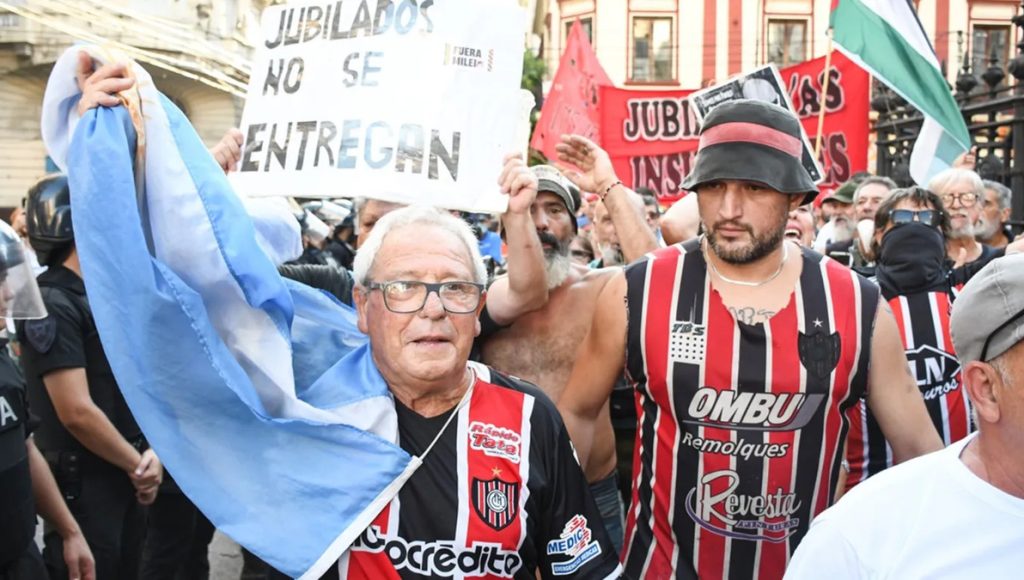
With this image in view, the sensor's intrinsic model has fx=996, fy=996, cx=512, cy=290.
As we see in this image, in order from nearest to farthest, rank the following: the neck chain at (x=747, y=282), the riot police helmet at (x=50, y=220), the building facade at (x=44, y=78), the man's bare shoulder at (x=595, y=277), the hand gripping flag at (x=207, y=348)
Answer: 1. the hand gripping flag at (x=207, y=348)
2. the neck chain at (x=747, y=282)
3. the riot police helmet at (x=50, y=220)
4. the man's bare shoulder at (x=595, y=277)
5. the building facade at (x=44, y=78)

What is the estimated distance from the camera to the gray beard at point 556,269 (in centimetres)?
405

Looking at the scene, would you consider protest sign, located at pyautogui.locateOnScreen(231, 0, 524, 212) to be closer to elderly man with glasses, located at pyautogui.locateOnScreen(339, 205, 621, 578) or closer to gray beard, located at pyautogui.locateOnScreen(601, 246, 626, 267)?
elderly man with glasses, located at pyautogui.locateOnScreen(339, 205, 621, 578)

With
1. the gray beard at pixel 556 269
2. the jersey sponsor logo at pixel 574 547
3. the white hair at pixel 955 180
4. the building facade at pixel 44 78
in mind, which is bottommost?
the jersey sponsor logo at pixel 574 547

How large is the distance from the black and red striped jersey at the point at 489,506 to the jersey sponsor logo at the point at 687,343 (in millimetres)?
570

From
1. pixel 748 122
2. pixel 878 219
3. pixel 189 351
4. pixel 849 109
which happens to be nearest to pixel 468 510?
pixel 189 351

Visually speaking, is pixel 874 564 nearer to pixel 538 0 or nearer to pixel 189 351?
pixel 189 351

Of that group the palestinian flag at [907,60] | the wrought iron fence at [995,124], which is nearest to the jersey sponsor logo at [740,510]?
the palestinian flag at [907,60]

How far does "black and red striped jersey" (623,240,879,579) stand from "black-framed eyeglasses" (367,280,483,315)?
0.78 meters

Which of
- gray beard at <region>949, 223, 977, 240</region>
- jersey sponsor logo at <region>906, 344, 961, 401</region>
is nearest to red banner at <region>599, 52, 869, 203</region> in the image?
gray beard at <region>949, 223, 977, 240</region>

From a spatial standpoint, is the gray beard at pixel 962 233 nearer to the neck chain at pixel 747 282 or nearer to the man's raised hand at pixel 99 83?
the neck chain at pixel 747 282

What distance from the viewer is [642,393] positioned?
3.06m

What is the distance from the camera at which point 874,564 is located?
5.78 ft

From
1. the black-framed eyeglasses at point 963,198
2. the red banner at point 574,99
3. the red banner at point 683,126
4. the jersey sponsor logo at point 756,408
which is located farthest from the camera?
the red banner at point 574,99

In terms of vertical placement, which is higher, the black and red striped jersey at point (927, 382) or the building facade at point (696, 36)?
the building facade at point (696, 36)
